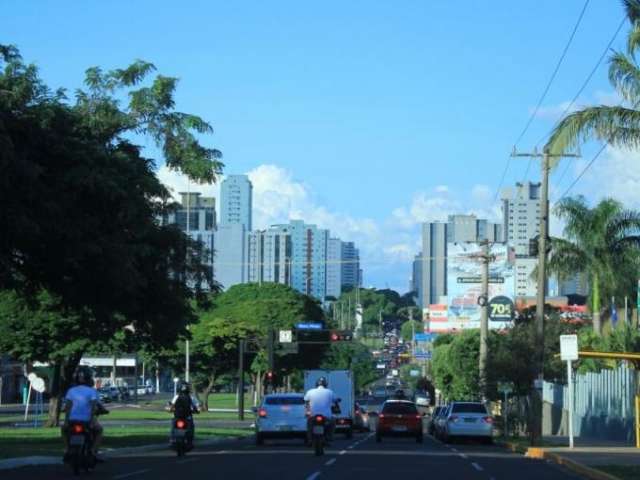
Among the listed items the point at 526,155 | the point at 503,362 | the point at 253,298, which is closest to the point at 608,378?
the point at 503,362

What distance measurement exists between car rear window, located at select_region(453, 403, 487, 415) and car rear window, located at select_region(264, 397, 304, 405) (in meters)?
9.09

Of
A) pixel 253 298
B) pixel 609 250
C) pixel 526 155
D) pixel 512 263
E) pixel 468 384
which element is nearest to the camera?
pixel 526 155

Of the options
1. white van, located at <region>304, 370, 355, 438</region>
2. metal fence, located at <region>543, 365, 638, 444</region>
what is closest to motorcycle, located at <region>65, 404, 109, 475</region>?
metal fence, located at <region>543, 365, 638, 444</region>

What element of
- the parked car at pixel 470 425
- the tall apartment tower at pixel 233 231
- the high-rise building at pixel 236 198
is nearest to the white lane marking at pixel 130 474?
the parked car at pixel 470 425

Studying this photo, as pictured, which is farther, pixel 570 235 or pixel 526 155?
pixel 570 235

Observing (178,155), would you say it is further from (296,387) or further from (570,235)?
(296,387)

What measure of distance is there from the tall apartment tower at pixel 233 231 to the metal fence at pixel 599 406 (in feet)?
267

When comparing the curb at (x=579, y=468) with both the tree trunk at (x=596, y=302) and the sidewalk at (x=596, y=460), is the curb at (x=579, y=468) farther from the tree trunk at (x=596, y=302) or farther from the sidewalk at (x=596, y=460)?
the tree trunk at (x=596, y=302)

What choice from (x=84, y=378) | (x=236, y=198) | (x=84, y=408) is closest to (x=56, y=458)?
(x=84, y=378)

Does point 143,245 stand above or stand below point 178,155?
below

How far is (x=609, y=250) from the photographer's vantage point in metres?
62.8

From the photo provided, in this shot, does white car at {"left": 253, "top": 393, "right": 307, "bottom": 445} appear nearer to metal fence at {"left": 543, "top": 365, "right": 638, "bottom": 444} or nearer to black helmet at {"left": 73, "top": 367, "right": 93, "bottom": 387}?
metal fence at {"left": 543, "top": 365, "right": 638, "bottom": 444}

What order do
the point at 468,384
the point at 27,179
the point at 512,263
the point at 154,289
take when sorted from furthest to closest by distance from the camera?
the point at 512,263
the point at 468,384
the point at 154,289
the point at 27,179

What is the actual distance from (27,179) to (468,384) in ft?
202
